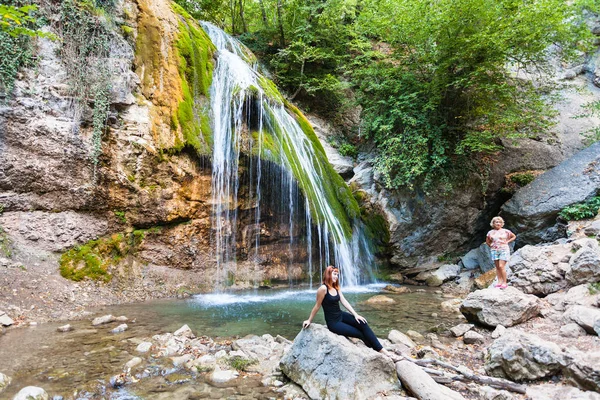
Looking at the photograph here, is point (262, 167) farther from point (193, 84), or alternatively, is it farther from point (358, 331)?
point (358, 331)

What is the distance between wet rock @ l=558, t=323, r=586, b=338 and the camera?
14.1ft

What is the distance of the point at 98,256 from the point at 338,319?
20.0 feet

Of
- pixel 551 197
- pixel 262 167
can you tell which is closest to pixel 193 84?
pixel 262 167

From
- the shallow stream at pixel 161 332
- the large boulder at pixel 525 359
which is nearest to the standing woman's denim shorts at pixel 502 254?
the shallow stream at pixel 161 332

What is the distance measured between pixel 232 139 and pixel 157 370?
6.81 m

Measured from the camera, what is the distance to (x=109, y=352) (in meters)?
4.23

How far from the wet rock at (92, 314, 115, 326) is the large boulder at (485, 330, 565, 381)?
556 centimetres

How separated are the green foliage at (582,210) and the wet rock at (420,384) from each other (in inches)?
316

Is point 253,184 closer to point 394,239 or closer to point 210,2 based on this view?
point 394,239

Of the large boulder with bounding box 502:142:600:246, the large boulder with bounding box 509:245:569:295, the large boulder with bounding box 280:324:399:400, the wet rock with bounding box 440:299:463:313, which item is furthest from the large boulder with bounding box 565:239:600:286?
the large boulder with bounding box 280:324:399:400

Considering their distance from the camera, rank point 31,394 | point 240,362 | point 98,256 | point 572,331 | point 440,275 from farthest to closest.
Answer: point 440,275
point 98,256
point 572,331
point 240,362
point 31,394

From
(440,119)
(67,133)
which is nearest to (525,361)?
(67,133)

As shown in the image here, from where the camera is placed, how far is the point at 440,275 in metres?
10.9

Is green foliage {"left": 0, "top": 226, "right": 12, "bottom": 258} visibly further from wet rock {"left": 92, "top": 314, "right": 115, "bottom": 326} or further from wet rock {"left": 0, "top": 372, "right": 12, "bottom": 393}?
wet rock {"left": 0, "top": 372, "right": 12, "bottom": 393}
